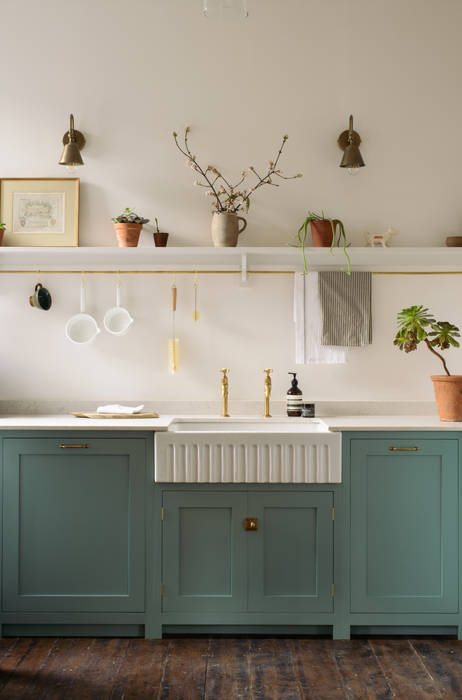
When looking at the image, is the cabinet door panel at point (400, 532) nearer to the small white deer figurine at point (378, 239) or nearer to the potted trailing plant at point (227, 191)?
the small white deer figurine at point (378, 239)

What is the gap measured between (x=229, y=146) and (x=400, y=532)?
2.01m

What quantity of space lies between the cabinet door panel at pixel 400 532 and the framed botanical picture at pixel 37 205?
1.82 meters

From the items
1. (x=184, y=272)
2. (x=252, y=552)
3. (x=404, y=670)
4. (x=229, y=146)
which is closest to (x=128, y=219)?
(x=184, y=272)

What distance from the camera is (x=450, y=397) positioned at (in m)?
2.87

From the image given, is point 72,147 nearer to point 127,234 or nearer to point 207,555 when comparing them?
point 127,234

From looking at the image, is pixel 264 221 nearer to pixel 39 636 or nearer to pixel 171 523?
pixel 171 523

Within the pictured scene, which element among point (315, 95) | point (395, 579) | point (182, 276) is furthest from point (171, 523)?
point (315, 95)

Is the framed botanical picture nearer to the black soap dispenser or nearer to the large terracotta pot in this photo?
the large terracotta pot

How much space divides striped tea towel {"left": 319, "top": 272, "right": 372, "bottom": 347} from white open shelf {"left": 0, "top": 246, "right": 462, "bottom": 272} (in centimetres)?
9

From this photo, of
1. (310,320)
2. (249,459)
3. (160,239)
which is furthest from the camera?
(310,320)

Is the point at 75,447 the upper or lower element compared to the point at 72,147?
lower

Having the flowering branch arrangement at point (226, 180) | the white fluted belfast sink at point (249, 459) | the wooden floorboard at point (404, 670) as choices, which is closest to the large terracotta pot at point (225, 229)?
the flowering branch arrangement at point (226, 180)

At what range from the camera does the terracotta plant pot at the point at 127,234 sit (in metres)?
3.07

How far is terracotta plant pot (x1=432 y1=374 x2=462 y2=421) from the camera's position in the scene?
285cm
